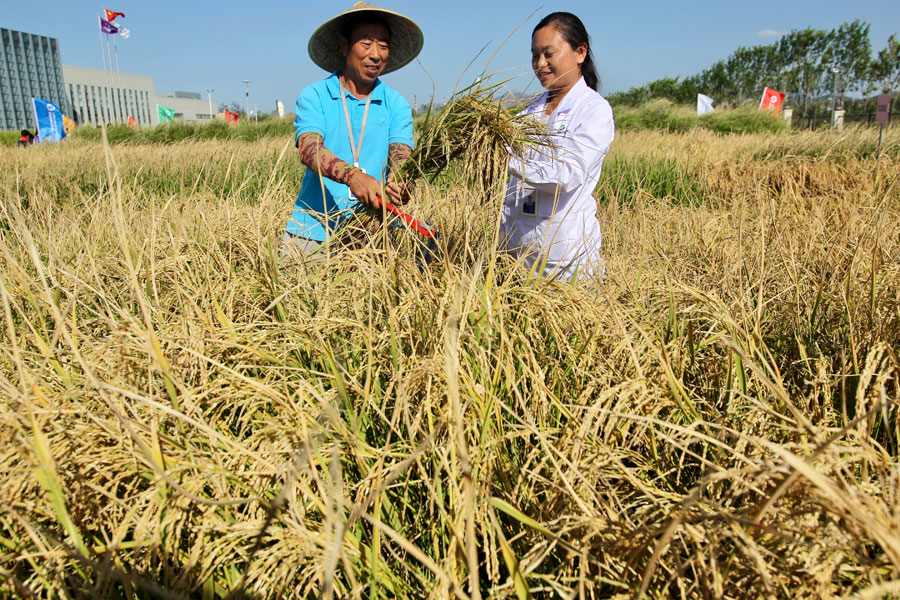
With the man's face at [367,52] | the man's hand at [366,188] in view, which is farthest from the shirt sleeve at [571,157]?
the man's face at [367,52]

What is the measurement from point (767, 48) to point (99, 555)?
48738 millimetres

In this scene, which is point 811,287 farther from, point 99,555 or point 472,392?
point 99,555

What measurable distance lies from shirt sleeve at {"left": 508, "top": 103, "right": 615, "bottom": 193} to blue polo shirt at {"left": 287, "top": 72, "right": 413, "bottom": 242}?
2.12 feet

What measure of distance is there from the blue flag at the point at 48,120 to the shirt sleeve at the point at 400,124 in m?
19.6

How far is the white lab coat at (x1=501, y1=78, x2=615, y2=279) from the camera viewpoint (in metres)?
1.97

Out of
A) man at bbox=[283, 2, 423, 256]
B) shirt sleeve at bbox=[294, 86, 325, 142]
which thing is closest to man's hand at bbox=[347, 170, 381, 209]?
man at bbox=[283, 2, 423, 256]

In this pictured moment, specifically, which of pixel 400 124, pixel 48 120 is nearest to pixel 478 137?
pixel 400 124

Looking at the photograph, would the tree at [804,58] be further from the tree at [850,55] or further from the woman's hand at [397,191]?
the woman's hand at [397,191]

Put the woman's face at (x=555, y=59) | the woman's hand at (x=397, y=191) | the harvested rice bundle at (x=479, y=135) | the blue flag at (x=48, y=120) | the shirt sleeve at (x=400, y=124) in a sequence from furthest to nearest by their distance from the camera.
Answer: the blue flag at (x=48, y=120), the shirt sleeve at (x=400, y=124), the woman's face at (x=555, y=59), the woman's hand at (x=397, y=191), the harvested rice bundle at (x=479, y=135)

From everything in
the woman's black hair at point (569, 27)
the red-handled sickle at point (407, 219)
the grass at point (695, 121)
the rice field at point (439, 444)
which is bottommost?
the rice field at point (439, 444)

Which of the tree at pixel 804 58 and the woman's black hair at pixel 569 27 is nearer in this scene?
the woman's black hair at pixel 569 27

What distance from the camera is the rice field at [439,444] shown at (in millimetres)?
847

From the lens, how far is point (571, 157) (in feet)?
6.64

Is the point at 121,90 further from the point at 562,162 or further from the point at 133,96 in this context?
the point at 562,162
